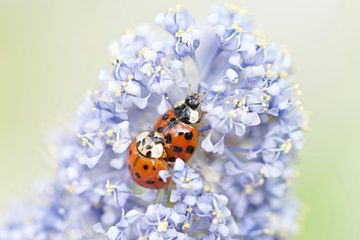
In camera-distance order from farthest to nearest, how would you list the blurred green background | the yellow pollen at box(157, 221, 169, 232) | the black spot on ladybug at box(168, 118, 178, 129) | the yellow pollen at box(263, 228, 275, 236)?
the blurred green background, the yellow pollen at box(263, 228, 275, 236), the black spot on ladybug at box(168, 118, 178, 129), the yellow pollen at box(157, 221, 169, 232)

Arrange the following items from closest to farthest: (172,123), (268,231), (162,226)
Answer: (162,226)
(172,123)
(268,231)

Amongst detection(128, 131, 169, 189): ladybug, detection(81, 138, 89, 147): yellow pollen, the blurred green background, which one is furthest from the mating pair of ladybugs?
the blurred green background

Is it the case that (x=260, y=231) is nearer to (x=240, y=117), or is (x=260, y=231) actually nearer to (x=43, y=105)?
(x=240, y=117)

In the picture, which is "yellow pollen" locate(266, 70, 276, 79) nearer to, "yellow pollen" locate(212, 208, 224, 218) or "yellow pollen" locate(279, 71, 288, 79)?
A: "yellow pollen" locate(279, 71, 288, 79)

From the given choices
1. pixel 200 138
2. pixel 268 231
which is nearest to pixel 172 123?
pixel 200 138

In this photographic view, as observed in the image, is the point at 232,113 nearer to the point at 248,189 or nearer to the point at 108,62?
the point at 248,189

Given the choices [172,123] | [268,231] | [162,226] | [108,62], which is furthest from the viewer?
[108,62]

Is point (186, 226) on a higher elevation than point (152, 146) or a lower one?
lower
